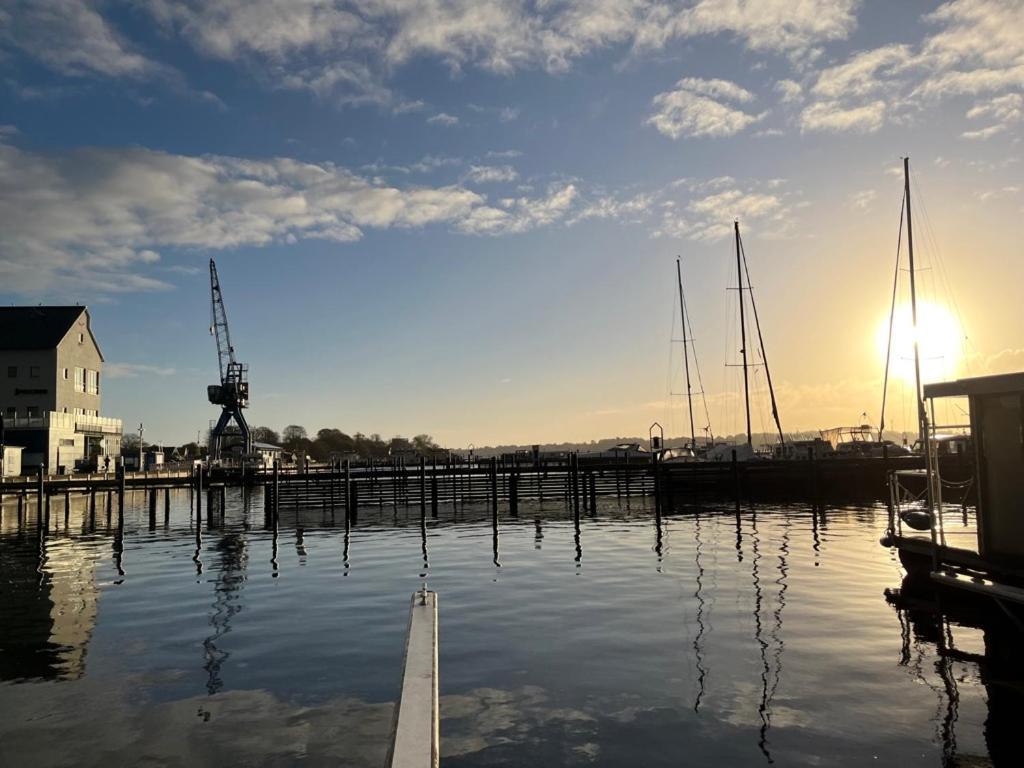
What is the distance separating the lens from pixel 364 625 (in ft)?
57.2

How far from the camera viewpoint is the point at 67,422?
75.4 meters

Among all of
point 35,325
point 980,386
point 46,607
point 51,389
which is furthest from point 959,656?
point 35,325

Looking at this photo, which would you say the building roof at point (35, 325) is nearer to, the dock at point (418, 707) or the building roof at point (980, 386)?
the dock at point (418, 707)

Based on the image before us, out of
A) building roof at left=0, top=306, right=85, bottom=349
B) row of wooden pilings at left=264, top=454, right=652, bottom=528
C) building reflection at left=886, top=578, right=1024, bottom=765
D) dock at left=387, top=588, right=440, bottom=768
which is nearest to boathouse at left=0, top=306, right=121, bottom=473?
building roof at left=0, top=306, right=85, bottom=349

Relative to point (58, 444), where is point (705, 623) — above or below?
below

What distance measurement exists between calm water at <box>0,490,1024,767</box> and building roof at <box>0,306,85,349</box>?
61757 millimetres

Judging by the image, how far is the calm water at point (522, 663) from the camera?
10.0 m

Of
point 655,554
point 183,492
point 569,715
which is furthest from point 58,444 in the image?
point 569,715

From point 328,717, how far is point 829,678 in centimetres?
847

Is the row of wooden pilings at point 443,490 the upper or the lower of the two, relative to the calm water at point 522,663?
upper

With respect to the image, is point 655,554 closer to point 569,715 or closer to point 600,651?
point 600,651

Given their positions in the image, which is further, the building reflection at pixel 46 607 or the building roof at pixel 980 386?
the building reflection at pixel 46 607

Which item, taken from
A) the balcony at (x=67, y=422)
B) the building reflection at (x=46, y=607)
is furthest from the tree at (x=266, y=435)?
the building reflection at (x=46, y=607)

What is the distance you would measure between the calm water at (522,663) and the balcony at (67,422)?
5042 cm
